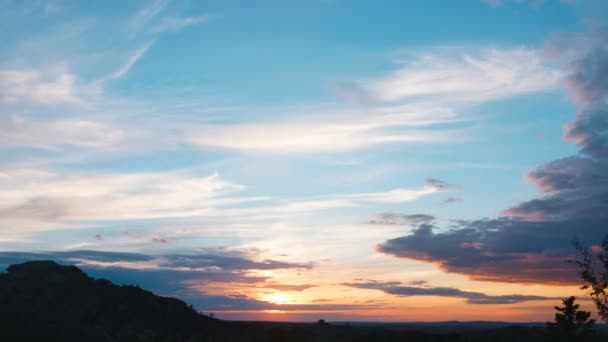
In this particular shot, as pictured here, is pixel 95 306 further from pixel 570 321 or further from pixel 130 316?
pixel 570 321

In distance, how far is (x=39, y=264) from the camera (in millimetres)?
93750

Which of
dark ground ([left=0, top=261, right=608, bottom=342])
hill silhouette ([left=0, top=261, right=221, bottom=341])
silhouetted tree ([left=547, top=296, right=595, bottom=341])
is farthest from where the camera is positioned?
hill silhouette ([left=0, top=261, right=221, bottom=341])

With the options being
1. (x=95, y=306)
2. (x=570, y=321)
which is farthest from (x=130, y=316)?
(x=570, y=321)

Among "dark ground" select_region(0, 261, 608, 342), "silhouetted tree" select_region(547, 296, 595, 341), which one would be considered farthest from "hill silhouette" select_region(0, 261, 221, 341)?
"silhouetted tree" select_region(547, 296, 595, 341)

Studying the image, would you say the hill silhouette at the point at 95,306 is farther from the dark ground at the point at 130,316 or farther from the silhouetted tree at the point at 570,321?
the silhouetted tree at the point at 570,321

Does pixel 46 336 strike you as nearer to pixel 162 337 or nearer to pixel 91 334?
pixel 91 334

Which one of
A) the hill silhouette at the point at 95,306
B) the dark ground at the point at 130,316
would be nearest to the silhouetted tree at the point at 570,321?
the dark ground at the point at 130,316

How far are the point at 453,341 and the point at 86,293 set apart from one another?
54.3 metres

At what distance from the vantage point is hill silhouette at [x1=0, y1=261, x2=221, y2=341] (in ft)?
253

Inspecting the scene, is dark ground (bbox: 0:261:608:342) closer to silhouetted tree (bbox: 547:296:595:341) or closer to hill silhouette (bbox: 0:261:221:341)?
hill silhouette (bbox: 0:261:221:341)

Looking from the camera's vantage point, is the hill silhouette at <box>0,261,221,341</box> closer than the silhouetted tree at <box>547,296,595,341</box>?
No

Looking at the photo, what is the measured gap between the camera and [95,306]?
277ft

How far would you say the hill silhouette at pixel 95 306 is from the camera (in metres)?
77.2

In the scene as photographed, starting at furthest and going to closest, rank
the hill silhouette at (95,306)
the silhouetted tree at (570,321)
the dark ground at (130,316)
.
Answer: the hill silhouette at (95,306), the dark ground at (130,316), the silhouetted tree at (570,321)
